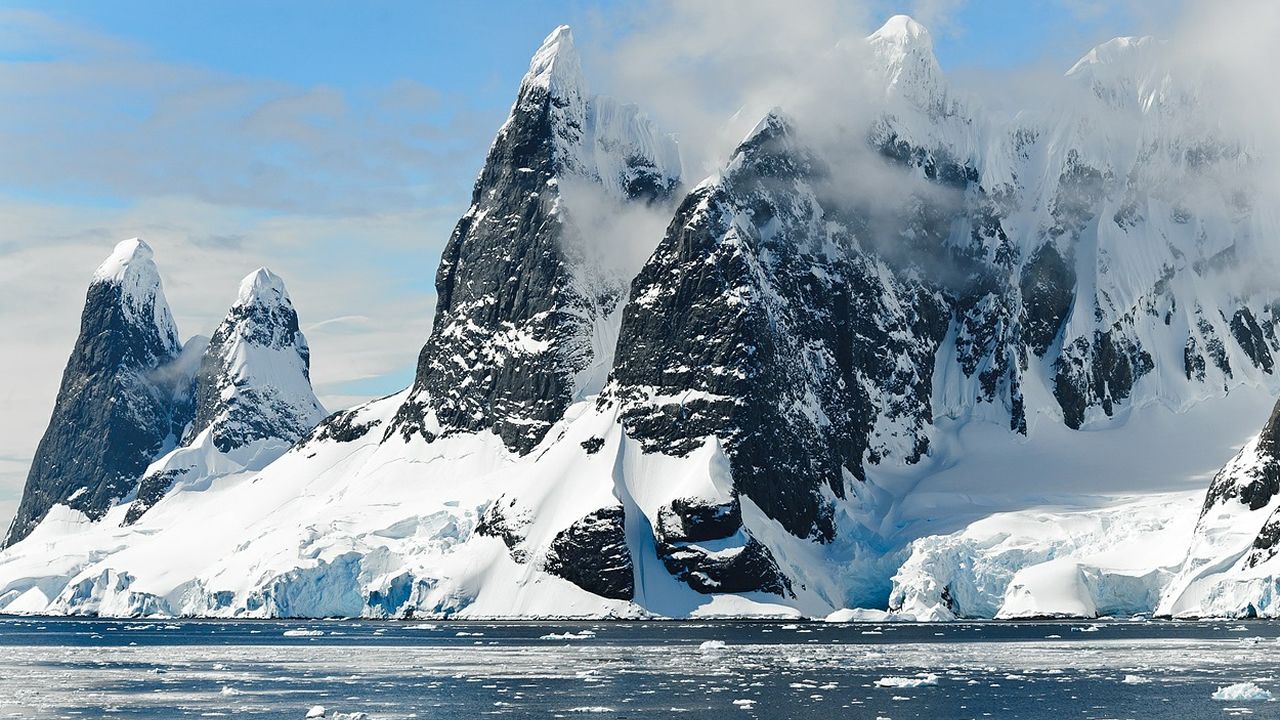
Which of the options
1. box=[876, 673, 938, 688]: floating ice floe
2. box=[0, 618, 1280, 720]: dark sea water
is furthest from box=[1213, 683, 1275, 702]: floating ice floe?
box=[876, 673, 938, 688]: floating ice floe

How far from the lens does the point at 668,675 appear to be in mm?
131125

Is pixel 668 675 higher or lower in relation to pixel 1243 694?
higher

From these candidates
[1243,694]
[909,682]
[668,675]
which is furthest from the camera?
[668,675]

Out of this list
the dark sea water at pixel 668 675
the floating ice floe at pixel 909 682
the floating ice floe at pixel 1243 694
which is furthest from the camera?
the floating ice floe at pixel 909 682

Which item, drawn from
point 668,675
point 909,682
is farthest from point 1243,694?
point 668,675

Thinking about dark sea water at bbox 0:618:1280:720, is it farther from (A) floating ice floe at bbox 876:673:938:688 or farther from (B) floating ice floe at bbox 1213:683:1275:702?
(B) floating ice floe at bbox 1213:683:1275:702

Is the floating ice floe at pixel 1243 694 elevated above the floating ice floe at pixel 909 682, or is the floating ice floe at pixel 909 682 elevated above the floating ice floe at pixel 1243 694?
the floating ice floe at pixel 909 682

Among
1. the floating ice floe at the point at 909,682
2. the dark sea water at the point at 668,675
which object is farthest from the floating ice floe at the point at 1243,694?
the floating ice floe at the point at 909,682

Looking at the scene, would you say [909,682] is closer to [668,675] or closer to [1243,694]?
[668,675]

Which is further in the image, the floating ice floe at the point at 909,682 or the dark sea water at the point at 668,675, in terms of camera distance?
the floating ice floe at the point at 909,682

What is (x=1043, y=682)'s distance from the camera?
4820 inches

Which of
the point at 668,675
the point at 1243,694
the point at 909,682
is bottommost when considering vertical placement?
the point at 1243,694

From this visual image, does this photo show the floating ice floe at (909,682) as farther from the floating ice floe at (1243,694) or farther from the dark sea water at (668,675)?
the floating ice floe at (1243,694)

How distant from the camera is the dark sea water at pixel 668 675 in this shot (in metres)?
108
